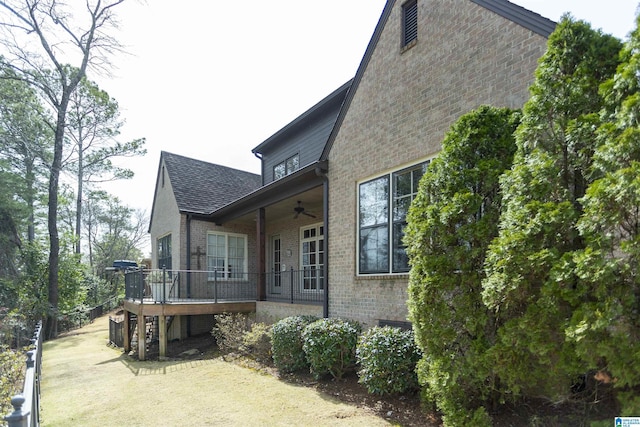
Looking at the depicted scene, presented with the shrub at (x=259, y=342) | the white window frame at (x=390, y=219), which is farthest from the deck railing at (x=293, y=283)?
the white window frame at (x=390, y=219)

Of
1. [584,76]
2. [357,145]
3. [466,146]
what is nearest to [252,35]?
[357,145]

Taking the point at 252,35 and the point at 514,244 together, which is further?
the point at 252,35

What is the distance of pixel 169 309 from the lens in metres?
10.4

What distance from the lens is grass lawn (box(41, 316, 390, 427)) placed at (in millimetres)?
5359

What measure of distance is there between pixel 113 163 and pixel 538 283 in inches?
1085

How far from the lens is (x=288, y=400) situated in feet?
19.9

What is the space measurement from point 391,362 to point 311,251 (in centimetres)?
806

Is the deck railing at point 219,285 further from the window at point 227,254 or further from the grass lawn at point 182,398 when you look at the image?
the grass lawn at point 182,398

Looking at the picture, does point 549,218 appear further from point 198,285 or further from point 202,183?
point 202,183

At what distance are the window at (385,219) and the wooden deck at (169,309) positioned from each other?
536cm

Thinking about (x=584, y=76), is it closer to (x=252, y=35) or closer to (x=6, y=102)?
(x=252, y=35)

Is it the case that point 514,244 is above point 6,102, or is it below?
below

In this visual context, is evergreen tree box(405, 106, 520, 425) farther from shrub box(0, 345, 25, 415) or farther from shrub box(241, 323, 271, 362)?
shrub box(0, 345, 25, 415)

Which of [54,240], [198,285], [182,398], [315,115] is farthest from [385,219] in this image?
[54,240]
